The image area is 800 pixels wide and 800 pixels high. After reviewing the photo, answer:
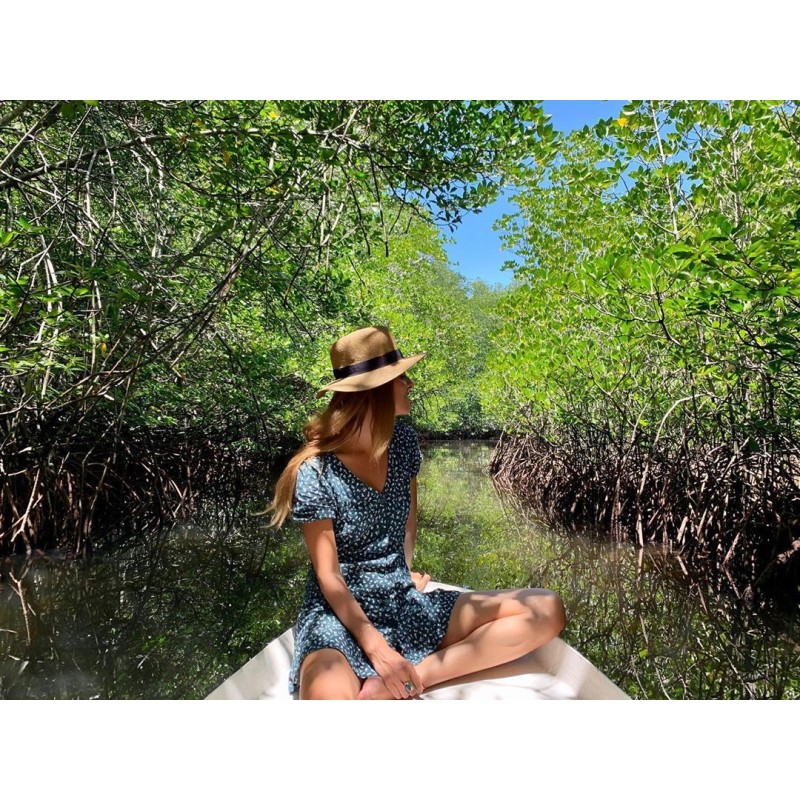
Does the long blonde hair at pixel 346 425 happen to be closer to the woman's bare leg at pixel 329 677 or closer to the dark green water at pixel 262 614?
the woman's bare leg at pixel 329 677

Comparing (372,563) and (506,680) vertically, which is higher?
(372,563)

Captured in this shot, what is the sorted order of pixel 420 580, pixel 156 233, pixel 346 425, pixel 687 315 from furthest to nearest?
pixel 687 315
pixel 156 233
pixel 420 580
pixel 346 425

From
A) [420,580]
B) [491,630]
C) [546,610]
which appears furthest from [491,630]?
[420,580]

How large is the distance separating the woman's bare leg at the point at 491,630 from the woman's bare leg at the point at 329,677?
0.24 meters

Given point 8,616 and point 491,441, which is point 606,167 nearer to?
point 8,616

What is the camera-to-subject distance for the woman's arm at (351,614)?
1.34 meters

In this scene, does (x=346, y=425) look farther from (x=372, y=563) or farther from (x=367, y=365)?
(x=372, y=563)

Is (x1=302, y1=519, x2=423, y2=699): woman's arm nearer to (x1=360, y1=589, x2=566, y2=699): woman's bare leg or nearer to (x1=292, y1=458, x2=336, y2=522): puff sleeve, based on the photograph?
(x1=292, y1=458, x2=336, y2=522): puff sleeve

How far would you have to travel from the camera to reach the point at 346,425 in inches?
58.2

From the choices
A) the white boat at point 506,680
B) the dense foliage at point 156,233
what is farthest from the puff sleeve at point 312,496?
Answer: the dense foliage at point 156,233

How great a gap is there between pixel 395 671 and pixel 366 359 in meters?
0.67

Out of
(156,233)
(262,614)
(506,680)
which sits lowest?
(262,614)

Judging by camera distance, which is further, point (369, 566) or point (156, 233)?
point (156, 233)

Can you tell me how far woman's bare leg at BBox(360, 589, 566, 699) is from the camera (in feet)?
4.96
